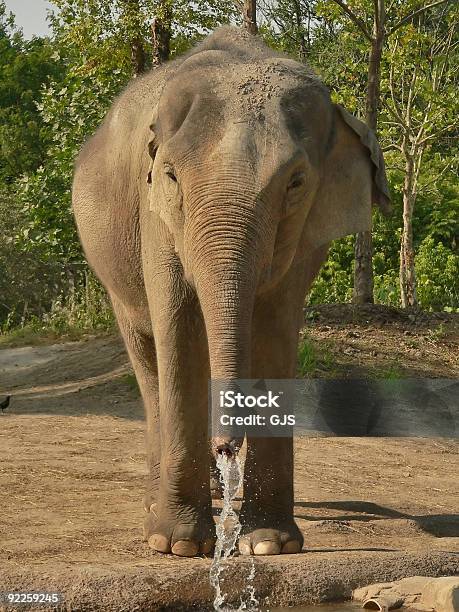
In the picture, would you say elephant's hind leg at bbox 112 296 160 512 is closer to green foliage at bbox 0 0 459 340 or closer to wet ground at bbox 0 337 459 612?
wet ground at bbox 0 337 459 612

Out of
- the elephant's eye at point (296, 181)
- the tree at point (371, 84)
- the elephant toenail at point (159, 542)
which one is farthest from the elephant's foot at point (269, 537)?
the tree at point (371, 84)

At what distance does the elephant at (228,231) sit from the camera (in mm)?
→ 5573

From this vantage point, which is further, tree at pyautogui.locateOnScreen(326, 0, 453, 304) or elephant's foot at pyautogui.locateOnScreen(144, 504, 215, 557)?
tree at pyautogui.locateOnScreen(326, 0, 453, 304)

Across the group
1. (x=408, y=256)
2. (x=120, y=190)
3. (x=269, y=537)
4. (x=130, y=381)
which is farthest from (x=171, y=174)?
(x=408, y=256)

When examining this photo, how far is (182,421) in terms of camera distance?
640 centimetres

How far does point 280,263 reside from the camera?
6.02 metres

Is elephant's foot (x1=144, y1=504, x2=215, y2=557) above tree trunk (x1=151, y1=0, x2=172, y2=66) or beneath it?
beneath

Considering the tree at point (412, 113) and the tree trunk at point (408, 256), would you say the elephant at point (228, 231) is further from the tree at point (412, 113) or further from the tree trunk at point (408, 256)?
the tree at point (412, 113)

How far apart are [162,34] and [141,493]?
9.78 m

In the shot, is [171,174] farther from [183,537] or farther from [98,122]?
[98,122]

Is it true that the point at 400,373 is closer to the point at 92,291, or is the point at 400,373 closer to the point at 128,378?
the point at 128,378

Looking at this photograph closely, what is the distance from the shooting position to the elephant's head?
5.52 metres

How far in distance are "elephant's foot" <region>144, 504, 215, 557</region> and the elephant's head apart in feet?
4.37

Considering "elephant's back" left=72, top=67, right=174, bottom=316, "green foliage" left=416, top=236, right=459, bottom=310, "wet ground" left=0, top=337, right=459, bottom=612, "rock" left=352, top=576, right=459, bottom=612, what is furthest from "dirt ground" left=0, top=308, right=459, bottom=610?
"green foliage" left=416, top=236, right=459, bottom=310
